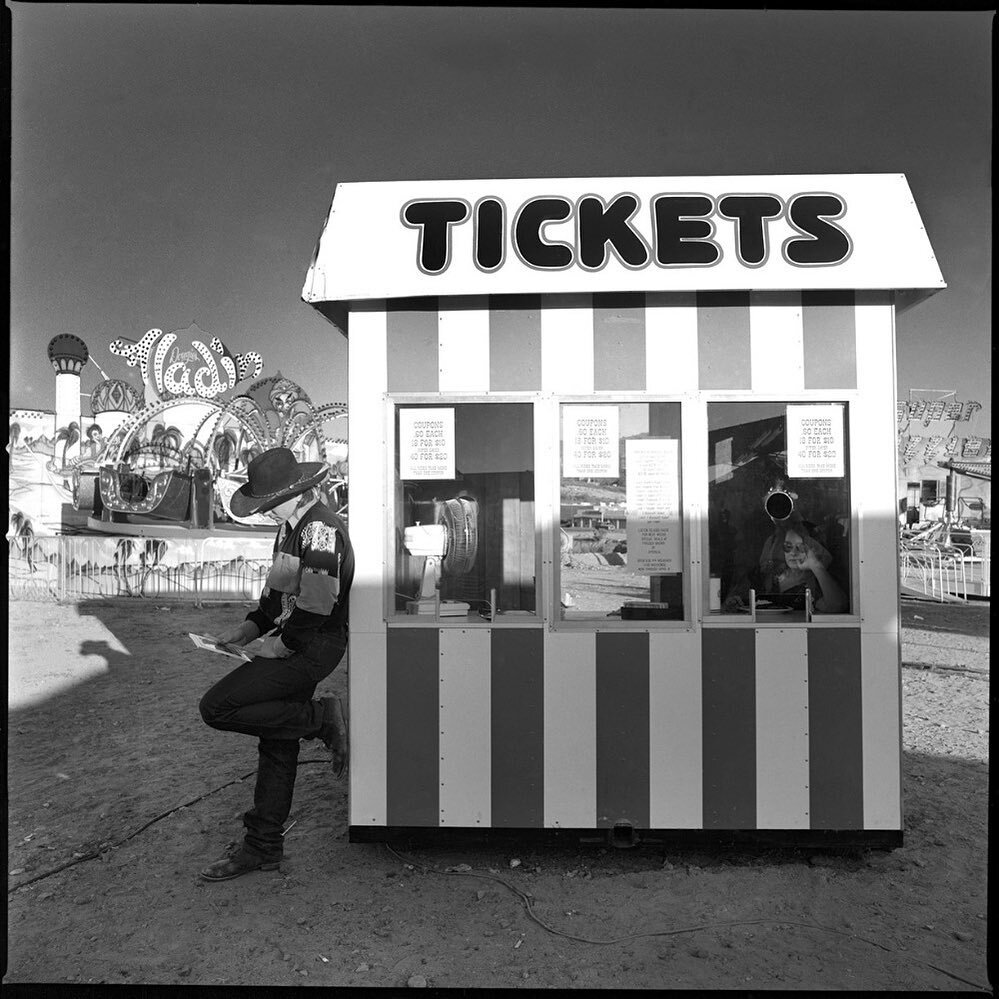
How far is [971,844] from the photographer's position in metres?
3.81

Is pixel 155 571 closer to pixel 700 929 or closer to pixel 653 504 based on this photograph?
pixel 653 504

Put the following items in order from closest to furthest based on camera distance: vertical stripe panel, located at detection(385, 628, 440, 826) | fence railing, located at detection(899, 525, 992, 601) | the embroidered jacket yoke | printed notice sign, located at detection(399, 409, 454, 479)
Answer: the embroidered jacket yoke → vertical stripe panel, located at detection(385, 628, 440, 826) → printed notice sign, located at detection(399, 409, 454, 479) → fence railing, located at detection(899, 525, 992, 601)

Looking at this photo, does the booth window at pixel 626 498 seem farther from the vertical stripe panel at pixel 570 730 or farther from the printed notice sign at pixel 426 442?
the printed notice sign at pixel 426 442

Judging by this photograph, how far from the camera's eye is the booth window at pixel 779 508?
3.44m

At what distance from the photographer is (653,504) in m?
3.48

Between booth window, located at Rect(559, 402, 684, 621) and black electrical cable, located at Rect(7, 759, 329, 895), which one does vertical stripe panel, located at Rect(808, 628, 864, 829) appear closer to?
booth window, located at Rect(559, 402, 684, 621)

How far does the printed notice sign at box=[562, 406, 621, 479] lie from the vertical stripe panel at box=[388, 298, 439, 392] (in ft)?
2.33

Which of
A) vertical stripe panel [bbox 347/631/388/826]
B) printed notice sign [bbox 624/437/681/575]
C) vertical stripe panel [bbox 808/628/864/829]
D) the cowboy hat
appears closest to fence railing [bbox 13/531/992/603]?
the cowboy hat

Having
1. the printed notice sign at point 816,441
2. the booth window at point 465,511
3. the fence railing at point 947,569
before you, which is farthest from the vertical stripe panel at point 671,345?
the fence railing at point 947,569

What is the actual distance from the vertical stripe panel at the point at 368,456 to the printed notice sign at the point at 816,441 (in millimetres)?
2020

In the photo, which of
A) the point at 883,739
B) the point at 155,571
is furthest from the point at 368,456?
the point at 155,571

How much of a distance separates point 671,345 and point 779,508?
981mm

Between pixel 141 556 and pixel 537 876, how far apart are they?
41.9 ft

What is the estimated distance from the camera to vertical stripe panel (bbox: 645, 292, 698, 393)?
3455 millimetres
